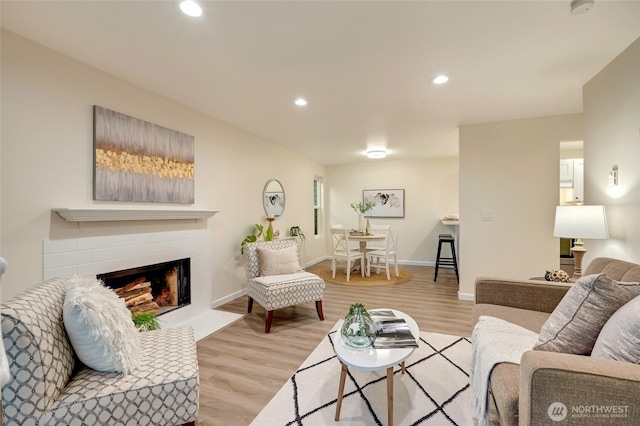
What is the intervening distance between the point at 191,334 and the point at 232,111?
8.08ft

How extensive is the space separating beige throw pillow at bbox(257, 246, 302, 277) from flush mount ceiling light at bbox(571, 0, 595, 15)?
3.02m

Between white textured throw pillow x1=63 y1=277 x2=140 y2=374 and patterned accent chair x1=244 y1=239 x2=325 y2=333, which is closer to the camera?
white textured throw pillow x1=63 y1=277 x2=140 y2=374

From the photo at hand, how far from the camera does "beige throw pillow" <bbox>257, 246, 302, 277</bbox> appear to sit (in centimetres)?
330

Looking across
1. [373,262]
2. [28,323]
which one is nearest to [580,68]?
[28,323]

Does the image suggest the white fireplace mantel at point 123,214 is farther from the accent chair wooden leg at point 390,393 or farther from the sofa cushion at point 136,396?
the accent chair wooden leg at point 390,393

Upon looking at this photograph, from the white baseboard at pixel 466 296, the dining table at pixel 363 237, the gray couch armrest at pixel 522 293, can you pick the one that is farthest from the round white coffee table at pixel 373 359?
the dining table at pixel 363 237

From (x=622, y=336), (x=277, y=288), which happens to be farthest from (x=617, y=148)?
(x=277, y=288)

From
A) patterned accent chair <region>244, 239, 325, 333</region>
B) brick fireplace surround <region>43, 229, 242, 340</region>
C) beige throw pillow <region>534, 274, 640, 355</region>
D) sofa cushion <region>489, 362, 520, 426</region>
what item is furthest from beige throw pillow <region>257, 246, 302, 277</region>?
beige throw pillow <region>534, 274, 640, 355</region>

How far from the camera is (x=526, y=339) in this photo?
1507 millimetres

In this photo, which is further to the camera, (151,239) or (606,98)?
(151,239)

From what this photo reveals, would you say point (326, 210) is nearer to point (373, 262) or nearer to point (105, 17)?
point (373, 262)

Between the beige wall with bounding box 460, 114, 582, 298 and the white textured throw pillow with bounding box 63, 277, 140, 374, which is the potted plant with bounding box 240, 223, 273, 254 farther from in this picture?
the beige wall with bounding box 460, 114, 582, 298

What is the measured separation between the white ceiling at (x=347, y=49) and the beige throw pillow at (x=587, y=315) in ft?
4.93

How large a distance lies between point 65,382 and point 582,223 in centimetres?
334
